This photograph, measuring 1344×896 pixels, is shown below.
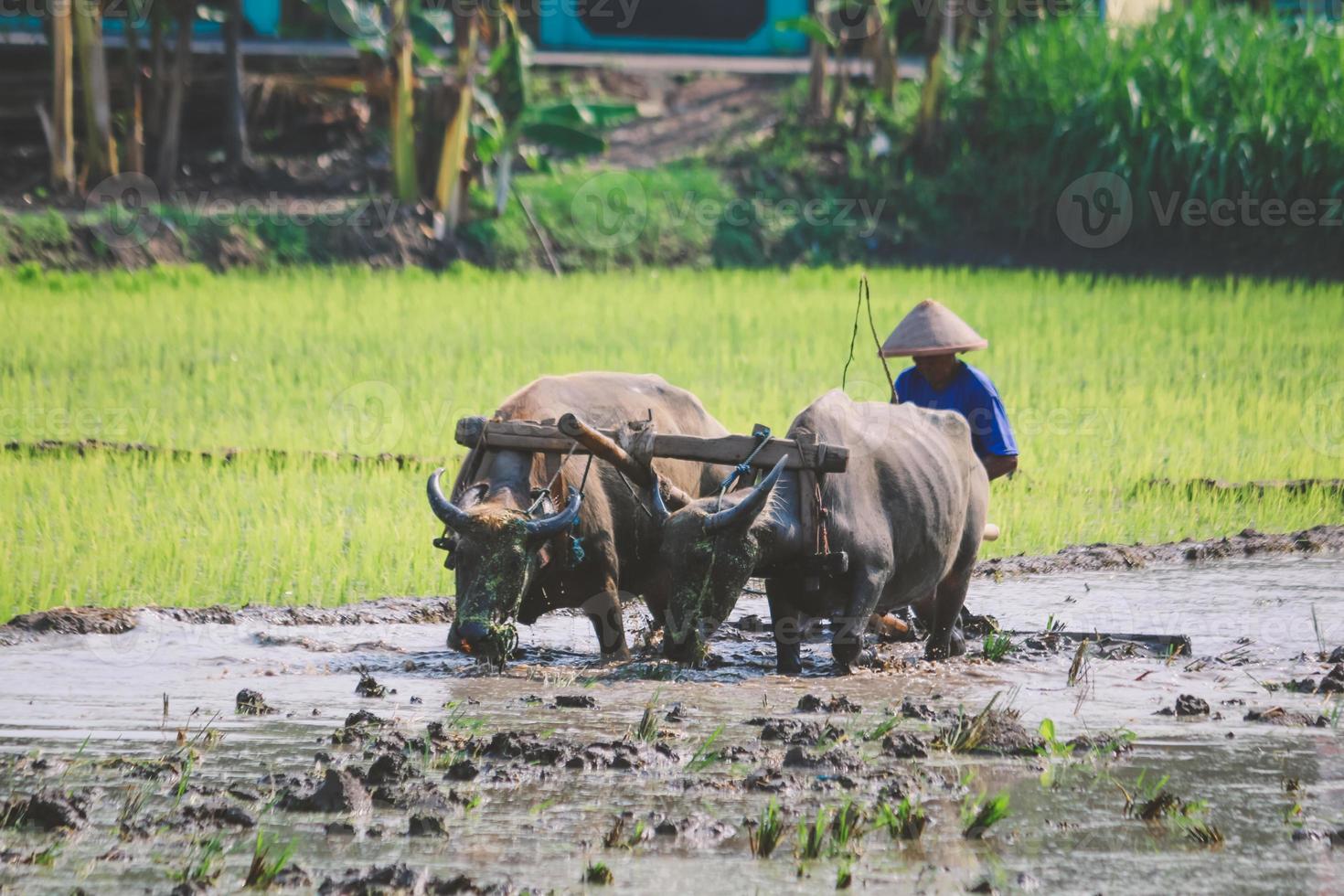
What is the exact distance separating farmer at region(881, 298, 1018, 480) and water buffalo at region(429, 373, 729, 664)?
0.78 meters

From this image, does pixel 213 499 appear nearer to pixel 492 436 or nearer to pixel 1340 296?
pixel 492 436

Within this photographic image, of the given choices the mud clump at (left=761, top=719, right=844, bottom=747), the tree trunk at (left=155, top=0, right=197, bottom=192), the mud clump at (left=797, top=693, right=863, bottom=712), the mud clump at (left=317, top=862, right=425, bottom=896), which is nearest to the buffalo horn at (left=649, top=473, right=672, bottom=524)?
the mud clump at (left=797, top=693, right=863, bottom=712)

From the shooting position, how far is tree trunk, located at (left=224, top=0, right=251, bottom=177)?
1658 centimetres

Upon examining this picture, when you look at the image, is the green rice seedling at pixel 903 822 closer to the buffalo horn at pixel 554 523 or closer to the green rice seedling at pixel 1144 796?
the green rice seedling at pixel 1144 796

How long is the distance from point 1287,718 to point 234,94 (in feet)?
42.3

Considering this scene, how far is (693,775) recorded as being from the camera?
5.16 meters

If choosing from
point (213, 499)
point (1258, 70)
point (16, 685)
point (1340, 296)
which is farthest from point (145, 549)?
point (1258, 70)

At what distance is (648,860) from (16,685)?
2.48 m

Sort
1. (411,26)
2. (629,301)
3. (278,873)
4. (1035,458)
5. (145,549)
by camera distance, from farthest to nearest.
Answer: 1. (411,26)
2. (629,301)
3. (1035,458)
4. (145,549)
5. (278,873)

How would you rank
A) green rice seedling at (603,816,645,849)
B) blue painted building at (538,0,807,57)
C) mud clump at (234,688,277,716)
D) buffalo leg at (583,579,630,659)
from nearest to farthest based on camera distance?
1. green rice seedling at (603,816,645,849)
2. mud clump at (234,688,277,716)
3. buffalo leg at (583,579,630,659)
4. blue painted building at (538,0,807,57)

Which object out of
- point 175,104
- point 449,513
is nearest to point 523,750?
point 449,513

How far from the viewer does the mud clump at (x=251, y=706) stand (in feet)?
18.8

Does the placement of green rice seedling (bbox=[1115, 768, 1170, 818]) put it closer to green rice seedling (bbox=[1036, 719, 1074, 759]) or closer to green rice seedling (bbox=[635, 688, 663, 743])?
green rice seedling (bbox=[1036, 719, 1074, 759])

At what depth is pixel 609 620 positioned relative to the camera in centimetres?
655
